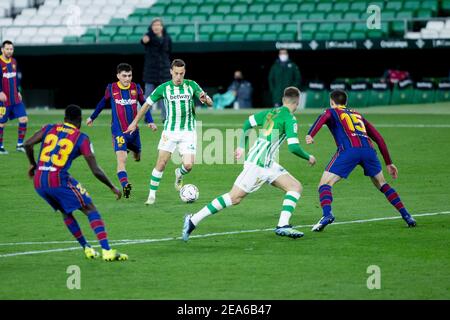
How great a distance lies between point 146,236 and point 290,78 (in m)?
17.8

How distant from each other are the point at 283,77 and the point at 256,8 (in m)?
6.51

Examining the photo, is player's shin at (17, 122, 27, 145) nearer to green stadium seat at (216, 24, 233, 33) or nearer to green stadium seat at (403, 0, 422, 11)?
green stadium seat at (216, 24, 233, 33)

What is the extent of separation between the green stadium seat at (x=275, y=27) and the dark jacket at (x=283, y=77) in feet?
13.1

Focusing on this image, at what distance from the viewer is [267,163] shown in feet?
41.9

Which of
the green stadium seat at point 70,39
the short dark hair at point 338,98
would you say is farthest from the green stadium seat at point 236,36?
the short dark hair at point 338,98

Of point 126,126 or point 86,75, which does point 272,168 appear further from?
point 86,75

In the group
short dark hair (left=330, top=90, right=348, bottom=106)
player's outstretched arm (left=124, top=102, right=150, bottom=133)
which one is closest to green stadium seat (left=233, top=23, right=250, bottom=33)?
player's outstretched arm (left=124, top=102, right=150, bottom=133)

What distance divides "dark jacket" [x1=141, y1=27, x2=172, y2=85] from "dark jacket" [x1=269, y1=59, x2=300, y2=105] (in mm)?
3820

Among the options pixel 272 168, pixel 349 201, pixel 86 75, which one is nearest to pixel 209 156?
pixel 349 201

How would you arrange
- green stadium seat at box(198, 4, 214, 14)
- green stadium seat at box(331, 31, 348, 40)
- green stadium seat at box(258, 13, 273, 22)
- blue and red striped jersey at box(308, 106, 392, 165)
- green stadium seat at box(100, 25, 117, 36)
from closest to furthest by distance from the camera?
blue and red striped jersey at box(308, 106, 392, 165), green stadium seat at box(331, 31, 348, 40), green stadium seat at box(258, 13, 273, 22), green stadium seat at box(100, 25, 117, 36), green stadium seat at box(198, 4, 214, 14)

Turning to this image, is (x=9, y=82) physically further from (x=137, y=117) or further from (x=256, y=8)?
(x=256, y=8)

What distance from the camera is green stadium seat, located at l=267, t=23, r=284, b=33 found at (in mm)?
34906

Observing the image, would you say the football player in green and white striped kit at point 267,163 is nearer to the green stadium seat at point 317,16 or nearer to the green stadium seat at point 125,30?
the green stadium seat at point 317,16

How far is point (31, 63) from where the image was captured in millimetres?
37000
